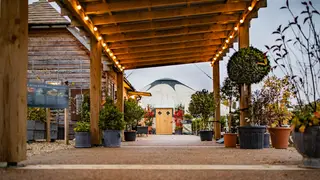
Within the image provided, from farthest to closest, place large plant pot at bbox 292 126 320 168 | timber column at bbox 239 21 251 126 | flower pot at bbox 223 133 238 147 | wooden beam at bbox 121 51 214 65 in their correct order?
wooden beam at bbox 121 51 214 65
flower pot at bbox 223 133 238 147
timber column at bbox 239 21 251 126
large plant pot at bbox 292 126 320 168

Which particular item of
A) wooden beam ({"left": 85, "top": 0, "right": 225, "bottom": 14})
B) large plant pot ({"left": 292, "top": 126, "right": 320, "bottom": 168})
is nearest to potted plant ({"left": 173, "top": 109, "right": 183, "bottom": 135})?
wooden beam ({"left": 85, "top": 0, "right": 225, "bottom": 14})

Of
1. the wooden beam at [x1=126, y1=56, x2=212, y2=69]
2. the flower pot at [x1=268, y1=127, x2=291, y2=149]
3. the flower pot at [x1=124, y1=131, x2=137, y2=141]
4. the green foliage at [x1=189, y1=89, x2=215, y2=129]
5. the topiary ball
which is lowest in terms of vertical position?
the flower pot at [x1=124, y1=131, x2=137, y2=141]

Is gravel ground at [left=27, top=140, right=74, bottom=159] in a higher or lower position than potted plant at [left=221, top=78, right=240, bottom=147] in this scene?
lower

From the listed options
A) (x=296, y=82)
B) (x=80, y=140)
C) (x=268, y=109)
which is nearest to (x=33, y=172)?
(x=296, y=82)

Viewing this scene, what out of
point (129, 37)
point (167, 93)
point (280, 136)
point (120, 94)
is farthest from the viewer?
point (167, 93)

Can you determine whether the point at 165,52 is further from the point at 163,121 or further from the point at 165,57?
the point at 163,121

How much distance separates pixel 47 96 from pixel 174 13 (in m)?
3.42

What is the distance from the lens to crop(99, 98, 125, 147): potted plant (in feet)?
29.8

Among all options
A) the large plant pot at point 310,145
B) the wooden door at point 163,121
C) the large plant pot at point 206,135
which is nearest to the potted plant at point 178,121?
the wooden door at point 163,121

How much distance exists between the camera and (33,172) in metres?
4.20

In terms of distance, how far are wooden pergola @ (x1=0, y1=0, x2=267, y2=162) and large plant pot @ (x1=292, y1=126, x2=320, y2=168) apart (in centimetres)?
305

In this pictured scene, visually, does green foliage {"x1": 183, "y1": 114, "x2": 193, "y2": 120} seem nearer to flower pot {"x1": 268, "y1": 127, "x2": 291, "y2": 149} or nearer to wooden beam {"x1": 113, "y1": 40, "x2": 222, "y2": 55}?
wooden beam {"x1": 113, "y1": 40, "x2": 222, "y2": 55}

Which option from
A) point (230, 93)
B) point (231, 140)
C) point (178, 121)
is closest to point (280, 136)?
point (231, 140)

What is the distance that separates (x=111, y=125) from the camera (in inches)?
361
